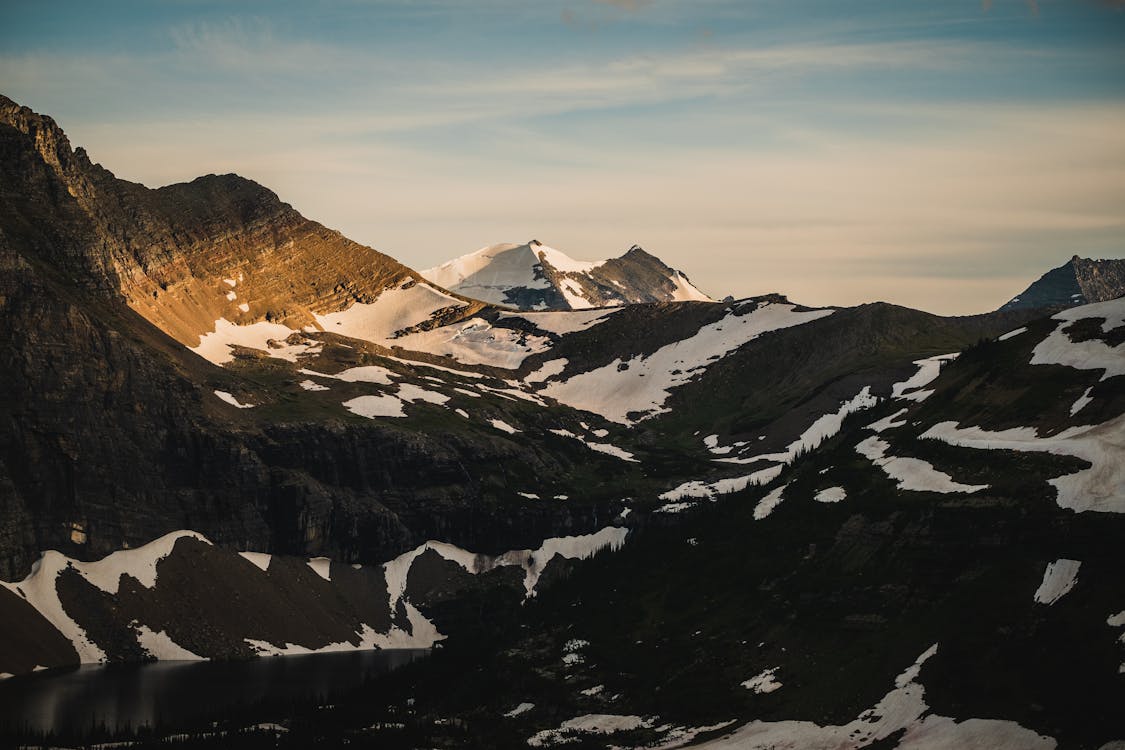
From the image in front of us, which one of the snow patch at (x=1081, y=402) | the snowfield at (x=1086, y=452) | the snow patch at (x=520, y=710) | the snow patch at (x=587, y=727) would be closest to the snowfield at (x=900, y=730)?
the snow patch at (x=587, y=727)

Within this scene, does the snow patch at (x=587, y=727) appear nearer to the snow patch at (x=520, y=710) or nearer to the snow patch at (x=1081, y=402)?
the snow patch at (x=520, y=710)

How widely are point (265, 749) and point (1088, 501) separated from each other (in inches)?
3639

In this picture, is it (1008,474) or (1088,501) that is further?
(1008,474)

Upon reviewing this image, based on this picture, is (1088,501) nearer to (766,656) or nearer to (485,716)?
(766,656)

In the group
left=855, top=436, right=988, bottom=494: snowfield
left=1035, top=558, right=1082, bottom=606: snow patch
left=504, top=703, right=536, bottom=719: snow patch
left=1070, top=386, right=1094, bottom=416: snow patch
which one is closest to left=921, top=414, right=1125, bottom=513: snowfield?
left=1070, top=386, right=1094, bottom=416: snow patch

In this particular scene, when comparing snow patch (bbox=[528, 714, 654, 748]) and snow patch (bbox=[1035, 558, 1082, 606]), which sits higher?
snow patch (bbox=[1035, 558, 1082, 606])

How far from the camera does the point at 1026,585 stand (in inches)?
5738

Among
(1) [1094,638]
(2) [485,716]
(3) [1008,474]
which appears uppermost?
(3) [1008,474]

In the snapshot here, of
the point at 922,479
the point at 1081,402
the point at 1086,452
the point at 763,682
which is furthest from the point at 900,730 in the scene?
the point at 1081,402

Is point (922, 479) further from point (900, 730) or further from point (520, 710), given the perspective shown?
point (900, 730)

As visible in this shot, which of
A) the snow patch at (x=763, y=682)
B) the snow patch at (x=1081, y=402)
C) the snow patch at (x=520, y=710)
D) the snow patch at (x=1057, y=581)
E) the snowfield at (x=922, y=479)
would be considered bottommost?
the snow patch at (x=520, y=710)

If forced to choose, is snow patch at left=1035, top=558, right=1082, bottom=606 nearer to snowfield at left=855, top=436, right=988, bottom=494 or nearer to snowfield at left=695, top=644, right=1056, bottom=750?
snowfield at left=695, top=644, right=1056, bottom=750

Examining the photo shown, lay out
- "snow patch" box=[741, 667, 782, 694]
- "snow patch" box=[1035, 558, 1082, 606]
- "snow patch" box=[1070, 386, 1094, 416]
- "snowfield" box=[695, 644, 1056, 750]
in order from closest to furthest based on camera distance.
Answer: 1. "snowfield" box=[695, 644, 1056, 750]
2. "snow patch" box=[1035, 558, 1082, 606]
3. "snow patch" box=[741, 667, 782, 694]
4. "snow patch" box=[1070, 386, 1094, 416]

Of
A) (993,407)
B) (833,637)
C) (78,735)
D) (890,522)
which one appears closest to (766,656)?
(833,637)
